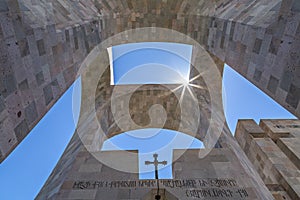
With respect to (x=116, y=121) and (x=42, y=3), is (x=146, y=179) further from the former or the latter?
(x=116, y=121)

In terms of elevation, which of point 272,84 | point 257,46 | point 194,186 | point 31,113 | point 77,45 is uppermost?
point 257,46

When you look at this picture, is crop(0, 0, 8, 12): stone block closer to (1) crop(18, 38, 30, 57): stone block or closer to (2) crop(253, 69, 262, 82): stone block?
(1) crop(18, 38, 30, 57): stone block

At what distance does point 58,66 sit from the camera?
5.46m

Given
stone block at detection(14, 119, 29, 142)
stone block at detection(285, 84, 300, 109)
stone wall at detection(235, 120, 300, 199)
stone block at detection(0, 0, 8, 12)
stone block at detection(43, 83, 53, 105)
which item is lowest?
stone wall at detection(235, 120, 300, 199)

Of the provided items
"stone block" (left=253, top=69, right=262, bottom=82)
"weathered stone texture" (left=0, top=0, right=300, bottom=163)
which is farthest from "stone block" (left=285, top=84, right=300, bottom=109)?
"stone block" (left=253, top=69, right=262, bottom=82)

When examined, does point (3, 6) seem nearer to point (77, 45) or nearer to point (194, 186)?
point (77, 45)

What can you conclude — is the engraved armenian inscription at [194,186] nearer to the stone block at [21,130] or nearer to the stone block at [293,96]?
the stone block at [21,130]

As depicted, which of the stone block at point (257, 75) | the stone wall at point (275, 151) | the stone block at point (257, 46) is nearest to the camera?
the stone block at point (257, 46)

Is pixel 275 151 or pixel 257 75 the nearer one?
pixel 257 75

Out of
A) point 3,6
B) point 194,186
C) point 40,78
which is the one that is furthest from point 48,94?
point 194,186

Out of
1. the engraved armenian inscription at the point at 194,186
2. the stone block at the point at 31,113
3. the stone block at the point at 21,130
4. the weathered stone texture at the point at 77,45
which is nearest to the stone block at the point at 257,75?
the weathered stone texture at the point at 77,45

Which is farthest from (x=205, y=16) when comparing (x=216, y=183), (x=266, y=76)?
(x=216, y=183)

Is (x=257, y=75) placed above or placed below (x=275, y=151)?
above

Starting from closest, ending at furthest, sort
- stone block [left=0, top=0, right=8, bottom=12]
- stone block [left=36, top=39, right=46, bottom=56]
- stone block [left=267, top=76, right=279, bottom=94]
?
stone block [left=0, top=0, right=8, bottom=12]
stone block [left=36, top=39, right=46, bottom=56]
stone block [left=267, top=76, right=279, bottom=94]
